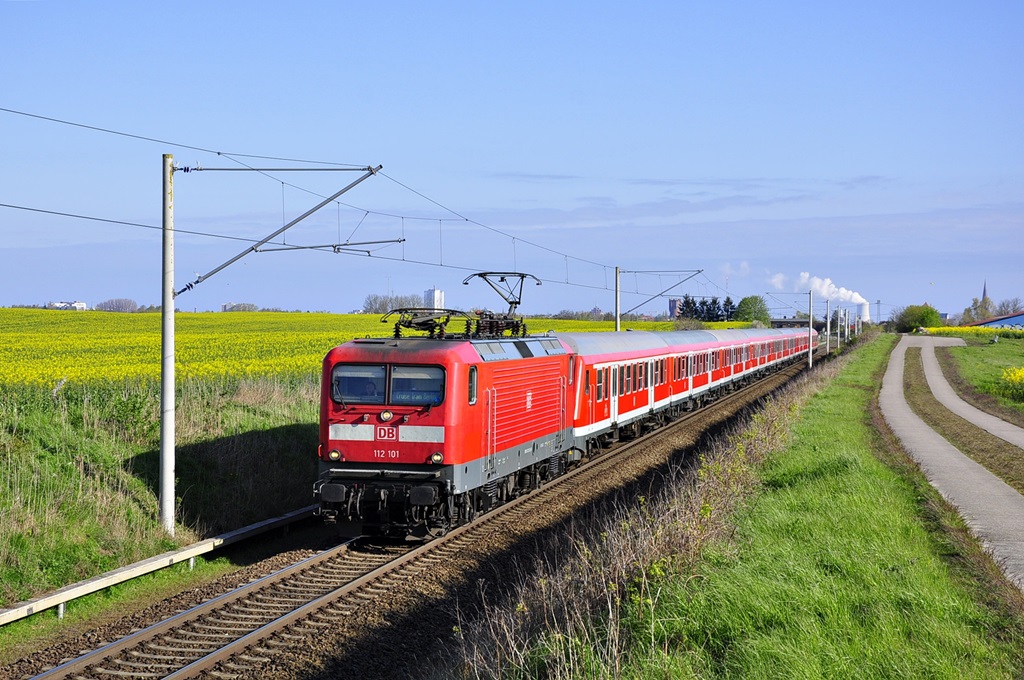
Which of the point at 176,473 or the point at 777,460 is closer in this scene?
the point at 176,473

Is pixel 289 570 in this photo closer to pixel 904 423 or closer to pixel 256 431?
pixel 256 431

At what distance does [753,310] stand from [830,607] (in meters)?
123

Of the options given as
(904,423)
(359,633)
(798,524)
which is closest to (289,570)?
(359,633)

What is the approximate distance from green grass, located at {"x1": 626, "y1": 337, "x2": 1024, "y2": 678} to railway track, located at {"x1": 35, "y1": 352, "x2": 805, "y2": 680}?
13.8 feet

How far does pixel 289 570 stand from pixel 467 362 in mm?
3876

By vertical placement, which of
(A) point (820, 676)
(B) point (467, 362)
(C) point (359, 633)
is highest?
(B) point (467, 362)

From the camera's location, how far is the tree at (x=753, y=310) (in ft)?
414

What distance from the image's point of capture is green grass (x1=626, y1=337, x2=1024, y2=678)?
7.29 meters

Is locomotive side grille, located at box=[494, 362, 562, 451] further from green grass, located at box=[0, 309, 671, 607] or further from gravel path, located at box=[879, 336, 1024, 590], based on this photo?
gravel path, located at box=[879, 336, 1024, 590]

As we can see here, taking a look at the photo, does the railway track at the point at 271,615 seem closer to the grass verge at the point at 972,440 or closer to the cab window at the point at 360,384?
the cab window at the point at 360,384

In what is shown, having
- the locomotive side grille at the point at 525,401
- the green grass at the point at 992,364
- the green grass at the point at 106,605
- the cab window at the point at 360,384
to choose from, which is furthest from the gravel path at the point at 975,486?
the green grass at the point at 106,605

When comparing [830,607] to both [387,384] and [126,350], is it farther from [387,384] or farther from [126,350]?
[126,350]

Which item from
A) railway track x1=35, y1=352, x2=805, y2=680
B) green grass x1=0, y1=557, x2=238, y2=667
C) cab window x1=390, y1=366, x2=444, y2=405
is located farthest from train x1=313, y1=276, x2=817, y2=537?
green grass x1=0, y1=557, x2=238, y2=667

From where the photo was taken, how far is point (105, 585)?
1220cm
